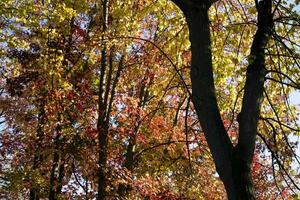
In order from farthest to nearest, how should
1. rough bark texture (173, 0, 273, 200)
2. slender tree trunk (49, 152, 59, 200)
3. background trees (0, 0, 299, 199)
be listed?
slender tree trunk (49, 152, 59, 200)
background trees (0, 0, 299, 199)
rough bark texture (173, 0, 273, 200)

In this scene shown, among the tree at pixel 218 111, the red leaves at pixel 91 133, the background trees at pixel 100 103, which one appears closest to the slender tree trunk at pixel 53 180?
the background trees at pixel 100 103

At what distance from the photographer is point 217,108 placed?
440cm

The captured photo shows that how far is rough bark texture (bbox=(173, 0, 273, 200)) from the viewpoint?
4.19 metres

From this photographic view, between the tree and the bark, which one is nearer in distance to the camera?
the tree

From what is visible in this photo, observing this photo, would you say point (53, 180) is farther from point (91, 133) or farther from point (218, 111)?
point (218, 111)

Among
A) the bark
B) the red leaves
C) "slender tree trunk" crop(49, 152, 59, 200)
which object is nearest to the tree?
the bark

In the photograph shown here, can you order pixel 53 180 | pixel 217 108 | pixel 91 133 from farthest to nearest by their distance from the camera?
1. pixel 53 180
2. pixel 91 133
3. pixel 217 108

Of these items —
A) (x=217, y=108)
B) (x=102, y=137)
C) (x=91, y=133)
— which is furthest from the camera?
(x=102, y=137)

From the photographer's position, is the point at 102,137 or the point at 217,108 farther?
the point at 102,137

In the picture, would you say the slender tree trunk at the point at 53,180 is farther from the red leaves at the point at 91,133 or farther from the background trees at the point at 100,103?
the red leaves at the point at 91,133

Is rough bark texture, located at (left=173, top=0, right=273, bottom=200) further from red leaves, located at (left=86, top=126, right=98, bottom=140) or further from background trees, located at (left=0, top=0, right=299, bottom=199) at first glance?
red leaves, located at (left=86, top=126, right=98, bottom=140)

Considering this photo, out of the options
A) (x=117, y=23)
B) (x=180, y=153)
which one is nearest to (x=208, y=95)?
(x=117, y=23)

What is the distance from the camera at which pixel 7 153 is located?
1784 cm

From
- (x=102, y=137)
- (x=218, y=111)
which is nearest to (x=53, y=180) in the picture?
(x=102, y=137)
